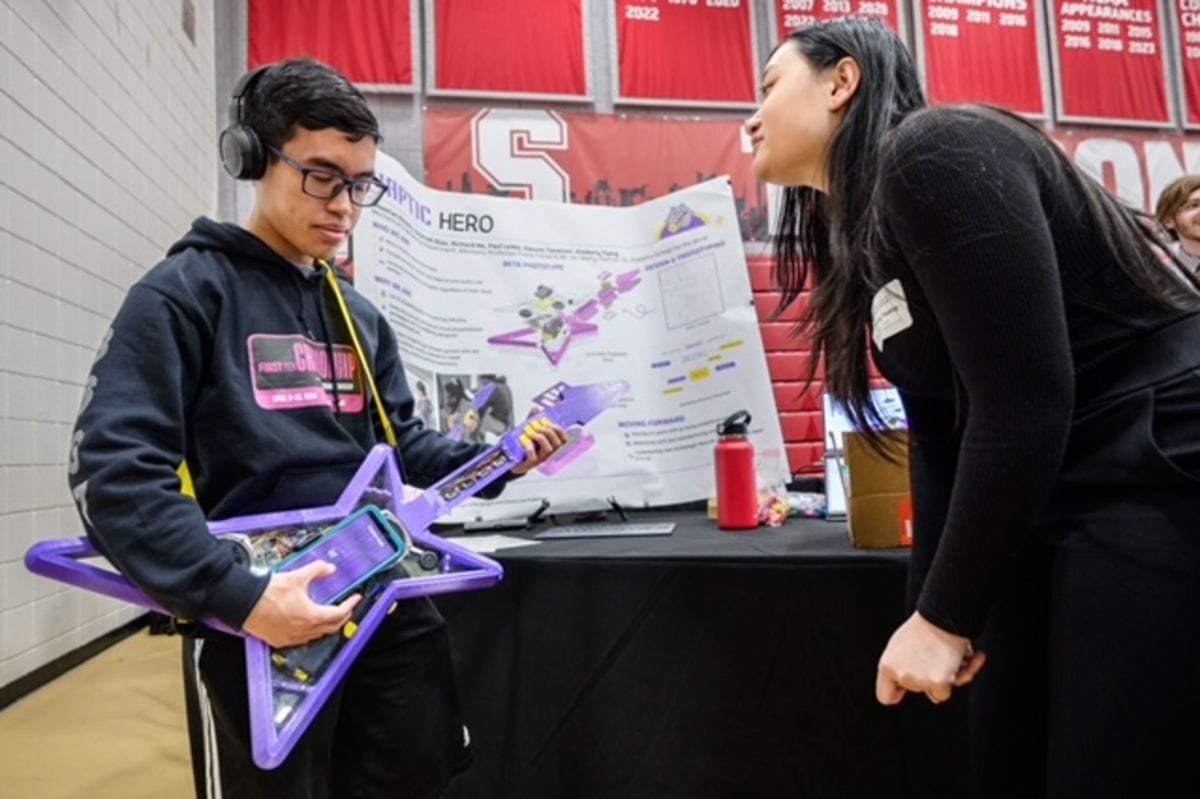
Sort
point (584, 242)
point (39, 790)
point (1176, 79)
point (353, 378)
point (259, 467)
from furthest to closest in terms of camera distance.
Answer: point (1176, 79)
point (584, 242)
point (39, 790)
point (353, 378)
point (259, 467)

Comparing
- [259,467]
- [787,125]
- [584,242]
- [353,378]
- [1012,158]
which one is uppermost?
[584,242]

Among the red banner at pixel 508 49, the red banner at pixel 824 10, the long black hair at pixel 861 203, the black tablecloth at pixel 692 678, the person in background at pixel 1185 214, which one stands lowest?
the black tablecloth at pixel 692 678

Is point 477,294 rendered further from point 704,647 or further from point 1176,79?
point 1176,79

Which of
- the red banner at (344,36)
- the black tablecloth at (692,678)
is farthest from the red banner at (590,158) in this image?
the black tablecloth at (692,678)

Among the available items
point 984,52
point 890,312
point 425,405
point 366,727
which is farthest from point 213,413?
point 984,52

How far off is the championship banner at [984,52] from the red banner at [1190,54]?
32.5 inches

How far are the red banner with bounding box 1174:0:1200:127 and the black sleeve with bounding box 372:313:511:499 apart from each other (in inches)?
176

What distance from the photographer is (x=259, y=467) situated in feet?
3.10

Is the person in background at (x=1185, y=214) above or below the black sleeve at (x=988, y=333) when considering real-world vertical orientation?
above

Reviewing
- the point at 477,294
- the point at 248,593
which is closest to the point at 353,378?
the point at 248,593

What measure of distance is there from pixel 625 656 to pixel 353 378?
0.69 meters

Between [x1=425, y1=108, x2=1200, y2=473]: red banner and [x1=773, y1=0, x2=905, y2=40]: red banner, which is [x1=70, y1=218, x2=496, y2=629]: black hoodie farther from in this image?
[x1=773, y1=0, x2=905, y2=40]: red banner

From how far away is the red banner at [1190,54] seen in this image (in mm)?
4004

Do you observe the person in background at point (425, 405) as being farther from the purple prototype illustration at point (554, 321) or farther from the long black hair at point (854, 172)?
the long black hair at point (854, 172)
